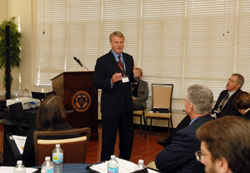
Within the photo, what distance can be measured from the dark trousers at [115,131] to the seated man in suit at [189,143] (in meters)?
1.58

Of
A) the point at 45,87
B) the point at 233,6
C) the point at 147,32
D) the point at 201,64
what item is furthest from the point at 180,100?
the point at 45,87

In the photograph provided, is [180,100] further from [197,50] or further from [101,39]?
[101,39]

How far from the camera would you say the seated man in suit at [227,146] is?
1393mm

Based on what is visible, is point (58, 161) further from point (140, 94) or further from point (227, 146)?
point (140, 94)

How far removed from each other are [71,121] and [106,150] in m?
1.85

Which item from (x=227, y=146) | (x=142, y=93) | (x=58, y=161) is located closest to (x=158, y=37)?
(x=142, y=93)

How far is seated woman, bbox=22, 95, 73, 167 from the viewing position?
2.53 metres

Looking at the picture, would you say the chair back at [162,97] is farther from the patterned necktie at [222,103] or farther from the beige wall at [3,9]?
the beige wall at [3,9]

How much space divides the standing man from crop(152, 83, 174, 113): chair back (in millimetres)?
2530

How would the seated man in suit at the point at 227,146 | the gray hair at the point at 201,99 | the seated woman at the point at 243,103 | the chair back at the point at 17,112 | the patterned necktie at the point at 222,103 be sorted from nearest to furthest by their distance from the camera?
the seated man in suit at the point at 227,146
the gray hair at the point at 201,99
the chair back at the point at 17,112
the seated woman at the point at 243,103
the patterned necktie at the point at 222,103

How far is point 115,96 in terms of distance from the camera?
391 cm

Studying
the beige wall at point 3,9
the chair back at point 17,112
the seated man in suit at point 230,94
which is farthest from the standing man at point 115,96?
the beige wall at point 3,9

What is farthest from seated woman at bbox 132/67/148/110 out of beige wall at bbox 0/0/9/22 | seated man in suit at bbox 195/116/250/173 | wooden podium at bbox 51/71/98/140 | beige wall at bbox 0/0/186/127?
seated man in suit at bbox 195/116/250/173

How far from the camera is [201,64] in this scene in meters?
6.42
